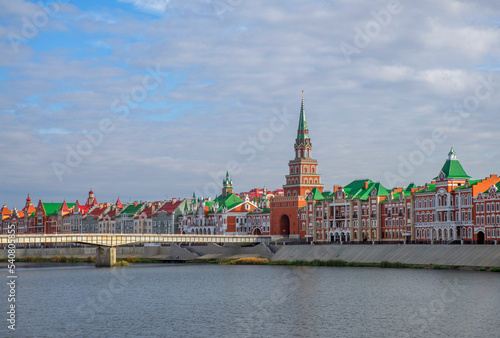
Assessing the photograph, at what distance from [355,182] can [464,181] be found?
1241 inches

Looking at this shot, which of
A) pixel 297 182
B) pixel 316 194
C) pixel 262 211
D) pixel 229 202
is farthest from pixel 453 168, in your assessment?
pixel 229 202

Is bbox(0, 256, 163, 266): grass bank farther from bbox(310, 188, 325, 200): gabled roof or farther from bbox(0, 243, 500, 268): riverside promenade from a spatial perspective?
bbox(310, 188, 325, 200): gabled roof

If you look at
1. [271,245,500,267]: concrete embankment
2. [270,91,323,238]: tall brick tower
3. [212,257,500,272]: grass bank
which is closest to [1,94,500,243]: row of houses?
[270,91,323,238]: tall brick tower

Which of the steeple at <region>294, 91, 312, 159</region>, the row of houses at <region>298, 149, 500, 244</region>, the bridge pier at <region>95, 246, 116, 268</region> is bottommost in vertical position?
the bridge pier at <region>95, 246, 116, 268</region>

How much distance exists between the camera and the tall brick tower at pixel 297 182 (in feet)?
498

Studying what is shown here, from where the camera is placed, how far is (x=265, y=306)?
5728 centimetres

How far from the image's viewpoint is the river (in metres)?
46.2

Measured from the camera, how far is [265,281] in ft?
264

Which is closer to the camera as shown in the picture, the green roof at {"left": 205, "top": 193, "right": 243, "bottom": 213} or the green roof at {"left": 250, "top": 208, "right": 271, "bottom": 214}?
the green roof at {"left": 250, "top": 208, "right": 271, "bottom": 214}

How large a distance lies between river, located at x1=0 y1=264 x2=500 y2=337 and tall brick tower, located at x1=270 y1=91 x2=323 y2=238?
65254mm

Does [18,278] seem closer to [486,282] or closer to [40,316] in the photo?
[40,316]

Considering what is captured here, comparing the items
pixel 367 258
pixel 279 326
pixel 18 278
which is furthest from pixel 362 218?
pixel 279 326

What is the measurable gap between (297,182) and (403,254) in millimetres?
52434

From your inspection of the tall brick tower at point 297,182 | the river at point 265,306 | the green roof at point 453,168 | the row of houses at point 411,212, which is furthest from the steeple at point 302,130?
the river at point 265,306
